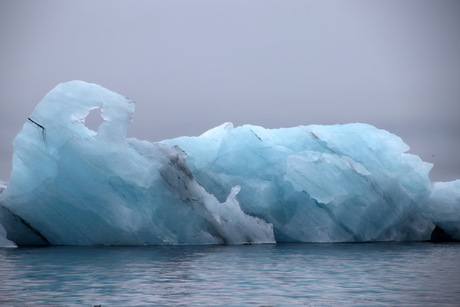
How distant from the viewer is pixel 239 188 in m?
21.5

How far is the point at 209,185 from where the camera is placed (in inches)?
925

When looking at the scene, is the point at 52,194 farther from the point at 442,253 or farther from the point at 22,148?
the point at 442,253

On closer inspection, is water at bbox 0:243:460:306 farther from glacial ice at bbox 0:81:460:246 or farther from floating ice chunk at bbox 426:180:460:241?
floating ice chunk at bbox 426:180:460:241

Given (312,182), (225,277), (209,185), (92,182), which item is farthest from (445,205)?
(225,277)

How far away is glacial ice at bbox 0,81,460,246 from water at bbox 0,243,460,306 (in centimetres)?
128

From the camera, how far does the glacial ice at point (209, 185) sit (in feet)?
64.6

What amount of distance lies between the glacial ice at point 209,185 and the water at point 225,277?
128cm

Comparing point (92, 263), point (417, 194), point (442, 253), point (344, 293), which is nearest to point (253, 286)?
point (344, 293)

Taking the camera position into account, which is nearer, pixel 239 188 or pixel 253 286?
pixel 253 286

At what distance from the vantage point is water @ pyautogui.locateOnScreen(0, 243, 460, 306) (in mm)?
9812

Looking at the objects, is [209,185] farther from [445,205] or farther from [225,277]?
[225,277]

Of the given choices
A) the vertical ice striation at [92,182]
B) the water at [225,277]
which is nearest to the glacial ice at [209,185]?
the vertical ice striation at [92,182]

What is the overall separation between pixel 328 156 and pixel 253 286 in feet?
41.1

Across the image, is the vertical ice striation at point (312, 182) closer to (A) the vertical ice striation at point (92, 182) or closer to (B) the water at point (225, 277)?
(A) the vertical ice striation at point (92, 182)
